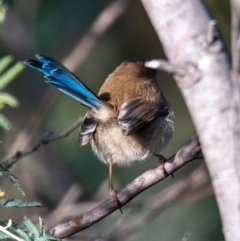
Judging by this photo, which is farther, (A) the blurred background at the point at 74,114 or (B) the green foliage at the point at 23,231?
(A) the blurred background at the point at 74,114

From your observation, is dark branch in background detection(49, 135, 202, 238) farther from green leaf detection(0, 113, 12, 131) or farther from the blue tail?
green leaf detection(0, 113, 12, 131)

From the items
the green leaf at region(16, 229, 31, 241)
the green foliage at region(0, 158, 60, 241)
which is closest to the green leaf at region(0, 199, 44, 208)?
the green foliage at region(0, 158, 60, 241)

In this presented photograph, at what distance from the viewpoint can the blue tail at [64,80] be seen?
321 cm

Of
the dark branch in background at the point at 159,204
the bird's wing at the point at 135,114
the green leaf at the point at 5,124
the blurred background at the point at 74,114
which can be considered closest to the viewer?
the green leaf at the point at 5,124

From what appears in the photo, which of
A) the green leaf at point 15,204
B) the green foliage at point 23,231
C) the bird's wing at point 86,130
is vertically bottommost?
the bird's wing at point 86,130

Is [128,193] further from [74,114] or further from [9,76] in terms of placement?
[74,114]

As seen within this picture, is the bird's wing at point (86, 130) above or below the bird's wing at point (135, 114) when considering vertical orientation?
above

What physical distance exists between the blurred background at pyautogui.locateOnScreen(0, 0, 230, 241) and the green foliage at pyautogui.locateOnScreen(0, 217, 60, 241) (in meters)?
2.84

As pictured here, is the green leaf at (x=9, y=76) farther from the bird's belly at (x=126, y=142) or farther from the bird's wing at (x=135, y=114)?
the bird's belly at (x=126, y=142)

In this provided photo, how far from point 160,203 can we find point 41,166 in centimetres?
170

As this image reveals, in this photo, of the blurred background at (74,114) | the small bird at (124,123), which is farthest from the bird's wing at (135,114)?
the blurred background at (74,114)

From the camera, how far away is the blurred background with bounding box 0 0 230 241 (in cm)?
555

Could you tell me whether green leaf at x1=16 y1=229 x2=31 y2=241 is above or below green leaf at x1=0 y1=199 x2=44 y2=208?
below

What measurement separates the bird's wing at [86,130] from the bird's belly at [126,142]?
7 centimetres
